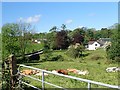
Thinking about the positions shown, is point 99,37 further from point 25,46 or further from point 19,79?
point 19,79

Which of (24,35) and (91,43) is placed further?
(91,43)

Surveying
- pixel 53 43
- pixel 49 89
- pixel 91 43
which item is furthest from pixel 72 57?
pixel 49 89

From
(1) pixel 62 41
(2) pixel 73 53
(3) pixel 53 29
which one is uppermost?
(3) pixel 53 29

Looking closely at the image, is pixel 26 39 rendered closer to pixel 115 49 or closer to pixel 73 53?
pixel 73 53

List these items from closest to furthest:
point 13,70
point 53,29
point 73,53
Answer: point 13,70
point 73,53
point 53,29

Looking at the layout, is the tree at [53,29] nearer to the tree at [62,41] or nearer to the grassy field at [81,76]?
the tree at [62,41]

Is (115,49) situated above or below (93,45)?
below

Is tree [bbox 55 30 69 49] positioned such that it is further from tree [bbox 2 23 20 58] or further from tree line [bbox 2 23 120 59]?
tree [bbox 2 23 20 58]

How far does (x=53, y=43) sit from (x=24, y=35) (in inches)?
594

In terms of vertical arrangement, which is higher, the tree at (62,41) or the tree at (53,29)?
the tree at (53,29)

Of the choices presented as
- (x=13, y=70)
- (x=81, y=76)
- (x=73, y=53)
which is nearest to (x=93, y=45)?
(x=73, y=53)

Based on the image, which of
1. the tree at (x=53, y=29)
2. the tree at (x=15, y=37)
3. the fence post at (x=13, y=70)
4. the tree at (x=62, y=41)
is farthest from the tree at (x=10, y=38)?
the fence post at (x=13, y=70)

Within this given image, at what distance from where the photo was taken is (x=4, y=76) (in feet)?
20.4

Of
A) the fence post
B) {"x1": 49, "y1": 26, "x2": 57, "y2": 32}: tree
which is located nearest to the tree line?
{"x1": 49, "y1": 26, "x2": 57, "y2": 32}: tree
